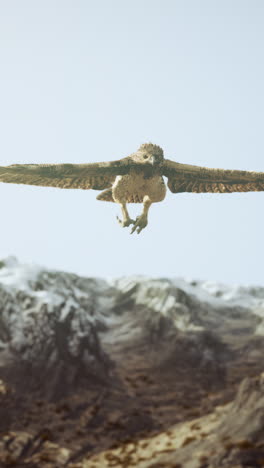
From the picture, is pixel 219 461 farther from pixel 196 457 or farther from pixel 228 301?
pixel 228 301

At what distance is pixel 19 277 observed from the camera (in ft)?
25.1

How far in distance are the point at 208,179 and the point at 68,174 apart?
292 cm

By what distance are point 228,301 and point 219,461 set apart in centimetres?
261

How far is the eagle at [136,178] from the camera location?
963 centimetres

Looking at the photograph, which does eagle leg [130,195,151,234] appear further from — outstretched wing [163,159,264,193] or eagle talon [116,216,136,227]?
outstretched wing [163,159,264,193]

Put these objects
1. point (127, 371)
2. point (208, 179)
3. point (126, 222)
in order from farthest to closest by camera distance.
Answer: point (208, 179) → point (126, 222) → point (127, 371)

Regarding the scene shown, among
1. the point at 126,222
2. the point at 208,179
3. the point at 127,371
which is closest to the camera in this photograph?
the point at 127,371

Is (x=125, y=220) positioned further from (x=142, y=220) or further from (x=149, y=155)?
(x=149, y=155)

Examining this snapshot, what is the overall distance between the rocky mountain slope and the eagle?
221 cm

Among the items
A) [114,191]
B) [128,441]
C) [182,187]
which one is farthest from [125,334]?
[182,187]

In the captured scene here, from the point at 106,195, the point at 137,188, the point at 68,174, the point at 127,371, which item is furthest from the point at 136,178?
the point at 127,371

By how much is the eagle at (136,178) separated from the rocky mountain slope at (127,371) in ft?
7.24

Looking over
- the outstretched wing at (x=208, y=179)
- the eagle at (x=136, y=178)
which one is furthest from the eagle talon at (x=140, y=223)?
the outstretched wing at (x=208, y=179)

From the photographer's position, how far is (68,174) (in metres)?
9.91
